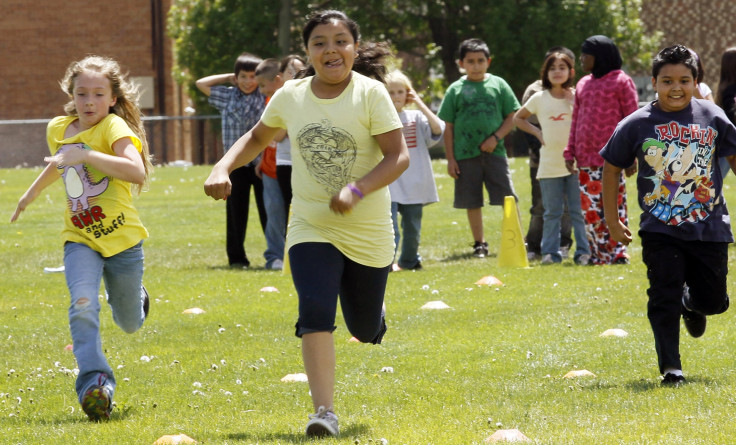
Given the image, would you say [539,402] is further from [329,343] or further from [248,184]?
[248,184]

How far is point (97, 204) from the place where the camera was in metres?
5.82

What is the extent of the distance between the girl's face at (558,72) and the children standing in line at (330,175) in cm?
598

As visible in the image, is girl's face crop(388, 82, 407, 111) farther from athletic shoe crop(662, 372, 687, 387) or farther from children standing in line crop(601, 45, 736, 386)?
athletic shoe crop(662, 372, 687, 387)

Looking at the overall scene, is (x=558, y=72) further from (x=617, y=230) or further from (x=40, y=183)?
(x=40, y=183)

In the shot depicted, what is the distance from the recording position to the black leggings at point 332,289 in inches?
201

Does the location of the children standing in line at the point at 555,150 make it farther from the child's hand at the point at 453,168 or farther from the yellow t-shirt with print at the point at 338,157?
the yellow t-shirt with print at the point at 338,157

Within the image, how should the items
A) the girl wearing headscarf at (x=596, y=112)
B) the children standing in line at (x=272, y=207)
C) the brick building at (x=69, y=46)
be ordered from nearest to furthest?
the girl wearing headscarf at (x=596, y=112), the children standing in line at (x=272, y=207), the brick building at (x=69, y=46)

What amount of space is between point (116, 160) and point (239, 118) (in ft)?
19.6

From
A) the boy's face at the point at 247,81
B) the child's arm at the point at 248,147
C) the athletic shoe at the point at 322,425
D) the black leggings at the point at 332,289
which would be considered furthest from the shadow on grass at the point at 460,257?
the athletic shoe at the point at 322,425

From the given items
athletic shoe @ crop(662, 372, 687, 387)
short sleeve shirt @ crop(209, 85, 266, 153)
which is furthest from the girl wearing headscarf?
athletic shoe @ crop(662, 372, 687, 387)

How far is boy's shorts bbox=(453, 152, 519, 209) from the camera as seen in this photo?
39.1 ft

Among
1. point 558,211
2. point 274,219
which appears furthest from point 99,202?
point 558,211

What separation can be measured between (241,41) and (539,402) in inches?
1310

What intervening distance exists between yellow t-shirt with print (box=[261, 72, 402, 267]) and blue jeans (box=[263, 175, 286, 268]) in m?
6.23
